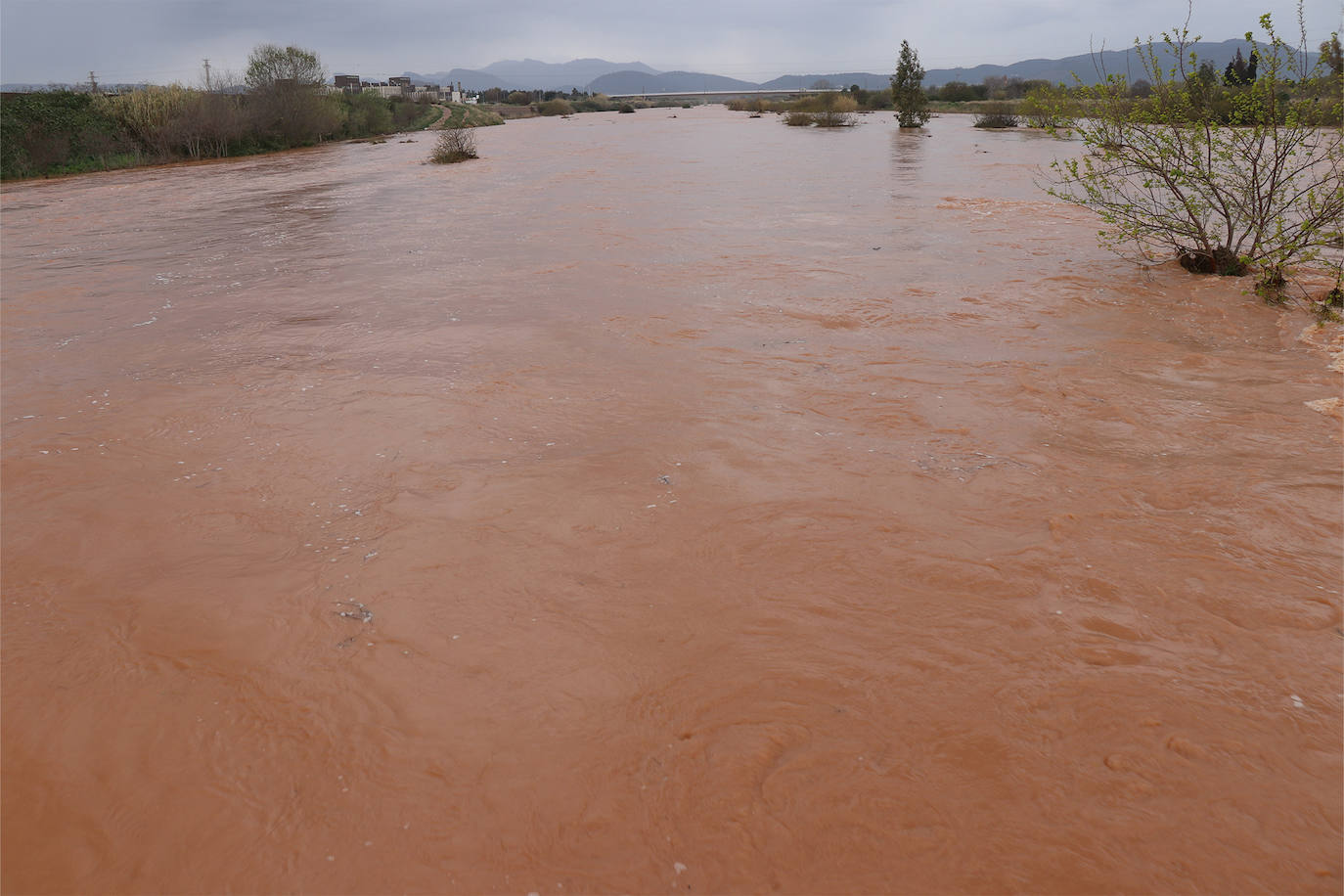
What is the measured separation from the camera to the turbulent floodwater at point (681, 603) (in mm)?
2461

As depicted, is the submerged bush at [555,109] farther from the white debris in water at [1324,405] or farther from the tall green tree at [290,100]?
the white debris in water at [1324,405]

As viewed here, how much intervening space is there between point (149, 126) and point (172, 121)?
947mm

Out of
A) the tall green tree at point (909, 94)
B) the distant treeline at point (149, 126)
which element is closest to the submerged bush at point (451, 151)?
the distant treeline at point (149, 126)

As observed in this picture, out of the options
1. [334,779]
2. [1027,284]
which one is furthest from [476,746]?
[1027,284]

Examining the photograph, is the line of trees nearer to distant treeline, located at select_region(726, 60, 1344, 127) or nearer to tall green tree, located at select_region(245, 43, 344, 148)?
tall green tree, located at select_region(245, 43, 344, 148)

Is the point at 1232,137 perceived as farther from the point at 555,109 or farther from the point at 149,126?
the point at 555,109

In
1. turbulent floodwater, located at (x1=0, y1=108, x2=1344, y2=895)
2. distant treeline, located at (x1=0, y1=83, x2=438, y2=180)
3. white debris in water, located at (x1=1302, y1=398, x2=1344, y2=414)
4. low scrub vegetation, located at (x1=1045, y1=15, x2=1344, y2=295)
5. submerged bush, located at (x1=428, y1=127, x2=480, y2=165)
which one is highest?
distant treeline, located at (x1=0, y1=83, x2=438, y2=180)

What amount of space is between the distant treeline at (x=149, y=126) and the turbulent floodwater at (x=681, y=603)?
92.8 ft

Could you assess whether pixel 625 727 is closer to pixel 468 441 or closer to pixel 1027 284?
pixel 468 441

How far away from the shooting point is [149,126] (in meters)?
32.8

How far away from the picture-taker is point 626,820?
2512 mm

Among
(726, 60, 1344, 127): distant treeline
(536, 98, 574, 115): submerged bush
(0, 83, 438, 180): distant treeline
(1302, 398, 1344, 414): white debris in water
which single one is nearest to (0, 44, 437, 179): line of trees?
(0, 83, 438, 180): distant treeline

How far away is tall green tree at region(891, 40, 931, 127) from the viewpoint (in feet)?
126

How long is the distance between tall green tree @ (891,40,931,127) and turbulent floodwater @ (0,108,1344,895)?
3525 centimetres
